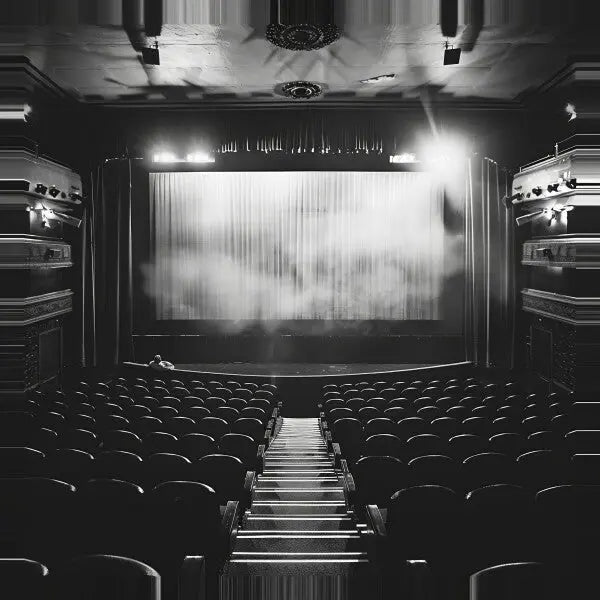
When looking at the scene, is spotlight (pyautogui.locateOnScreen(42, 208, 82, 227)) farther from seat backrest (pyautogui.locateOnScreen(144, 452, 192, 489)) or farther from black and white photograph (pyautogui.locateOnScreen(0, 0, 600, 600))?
seat backrest (pyautogui.locateOnScreen(144, 452, 192, 489))

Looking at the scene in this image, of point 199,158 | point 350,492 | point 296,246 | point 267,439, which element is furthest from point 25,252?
point 350,492

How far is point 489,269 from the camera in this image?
15.1 meters

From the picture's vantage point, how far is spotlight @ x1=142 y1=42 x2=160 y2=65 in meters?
9.81

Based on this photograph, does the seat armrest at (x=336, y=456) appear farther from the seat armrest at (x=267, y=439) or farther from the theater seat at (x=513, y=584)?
the theater seat at (x=513, y=584)

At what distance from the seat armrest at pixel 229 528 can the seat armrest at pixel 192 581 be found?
2.89ft

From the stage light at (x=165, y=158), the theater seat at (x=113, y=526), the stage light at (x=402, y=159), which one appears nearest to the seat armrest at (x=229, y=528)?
→ the theater seat at (x=113, y=526)

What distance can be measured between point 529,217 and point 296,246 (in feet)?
20.3

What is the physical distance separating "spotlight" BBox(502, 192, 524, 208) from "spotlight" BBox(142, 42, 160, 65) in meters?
7.89

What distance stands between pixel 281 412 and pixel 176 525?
8863 mm

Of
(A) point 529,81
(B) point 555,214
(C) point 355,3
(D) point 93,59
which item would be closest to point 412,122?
(A) point 529,81

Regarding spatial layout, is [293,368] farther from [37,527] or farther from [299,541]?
[37,527]

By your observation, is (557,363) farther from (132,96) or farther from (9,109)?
(9,109)

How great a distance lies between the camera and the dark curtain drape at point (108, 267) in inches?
584

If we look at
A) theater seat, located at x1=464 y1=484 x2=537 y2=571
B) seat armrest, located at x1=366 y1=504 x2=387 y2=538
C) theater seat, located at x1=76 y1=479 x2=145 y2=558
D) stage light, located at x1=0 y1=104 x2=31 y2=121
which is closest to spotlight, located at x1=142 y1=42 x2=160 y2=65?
stage light, located at x1=0 y1=104 x2=31 y2=121
